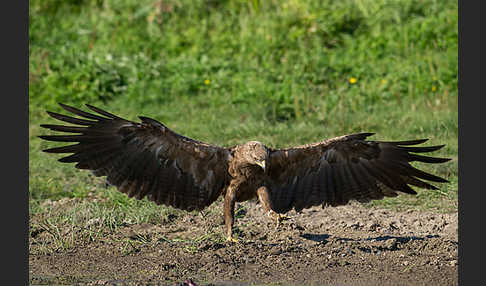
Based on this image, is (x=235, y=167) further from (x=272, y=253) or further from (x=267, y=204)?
(x=272, y=253)

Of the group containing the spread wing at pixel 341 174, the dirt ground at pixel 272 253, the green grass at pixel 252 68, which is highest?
the green grass at pixel 252 68

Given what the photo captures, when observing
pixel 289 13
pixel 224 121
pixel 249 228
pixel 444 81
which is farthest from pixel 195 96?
pixel 249 228

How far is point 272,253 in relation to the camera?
6734 mm

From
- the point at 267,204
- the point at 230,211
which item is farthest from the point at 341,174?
the point at 230,211

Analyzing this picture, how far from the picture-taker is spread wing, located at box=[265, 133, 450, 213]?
281 inches

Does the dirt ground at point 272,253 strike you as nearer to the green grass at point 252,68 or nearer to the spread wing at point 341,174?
the spread wing at point 341,174

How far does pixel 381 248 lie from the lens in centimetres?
690

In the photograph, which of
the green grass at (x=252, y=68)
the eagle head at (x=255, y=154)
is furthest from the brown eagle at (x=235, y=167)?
the green grass at (x=252, y=68)

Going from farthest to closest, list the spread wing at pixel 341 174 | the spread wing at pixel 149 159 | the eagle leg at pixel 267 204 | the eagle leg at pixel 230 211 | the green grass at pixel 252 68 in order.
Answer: the green grass at pixel 252 68, the spread wing at pixel 341 174, the eagle leg at pixel 230 211, the eagle leg at pixel 267 204, the spread wing at pixel 149 159

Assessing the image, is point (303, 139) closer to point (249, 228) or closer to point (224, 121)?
point (224, 121)

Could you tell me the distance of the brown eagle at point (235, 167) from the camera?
6773 mm

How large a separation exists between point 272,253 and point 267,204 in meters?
0.45

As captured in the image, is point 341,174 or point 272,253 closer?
point 272,253

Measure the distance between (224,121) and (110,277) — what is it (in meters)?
4.59
